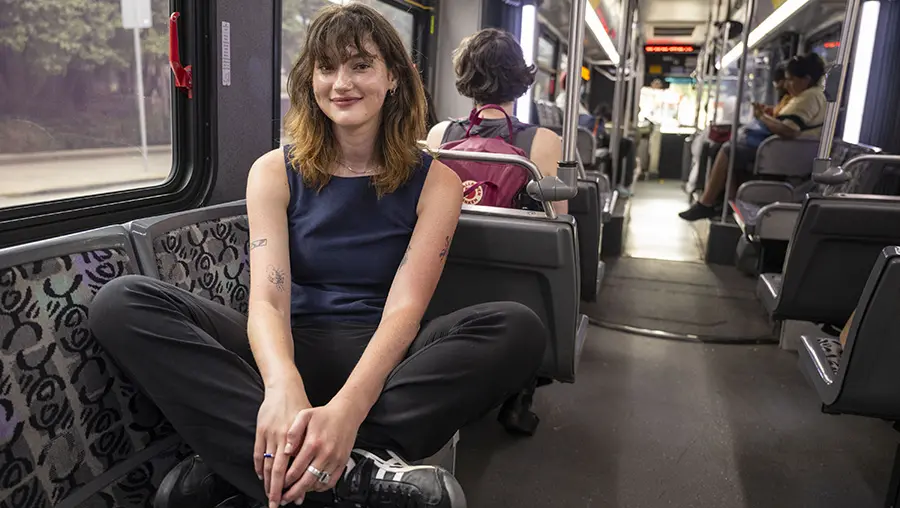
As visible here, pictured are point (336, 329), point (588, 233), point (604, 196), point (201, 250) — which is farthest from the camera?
point (604, 196)

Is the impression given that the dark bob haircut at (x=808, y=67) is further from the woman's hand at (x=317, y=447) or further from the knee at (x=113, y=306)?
the knee at (x=113, y=306)

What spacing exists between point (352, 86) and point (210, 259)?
73 centimetres

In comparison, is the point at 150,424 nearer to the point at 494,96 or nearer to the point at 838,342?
the point at 494,96

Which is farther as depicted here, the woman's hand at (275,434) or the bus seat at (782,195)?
the bus seat at (782,195)

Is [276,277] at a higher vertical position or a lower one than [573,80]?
lower

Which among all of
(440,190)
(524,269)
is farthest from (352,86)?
(524,269)

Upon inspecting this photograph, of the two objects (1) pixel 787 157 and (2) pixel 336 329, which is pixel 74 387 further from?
(1) pixel 787 157

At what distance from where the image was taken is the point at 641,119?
14.1 m

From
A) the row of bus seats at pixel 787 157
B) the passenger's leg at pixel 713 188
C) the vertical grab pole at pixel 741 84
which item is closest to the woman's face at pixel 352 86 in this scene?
the vertical grab pole at pixel 741 84

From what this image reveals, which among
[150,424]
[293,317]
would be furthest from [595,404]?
[150,424]

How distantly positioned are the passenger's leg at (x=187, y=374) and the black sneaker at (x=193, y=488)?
0.16ft

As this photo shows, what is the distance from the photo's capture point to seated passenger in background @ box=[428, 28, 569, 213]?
2.52 m

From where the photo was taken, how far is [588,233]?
10.3 feet

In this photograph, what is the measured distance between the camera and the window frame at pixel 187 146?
213 cm
